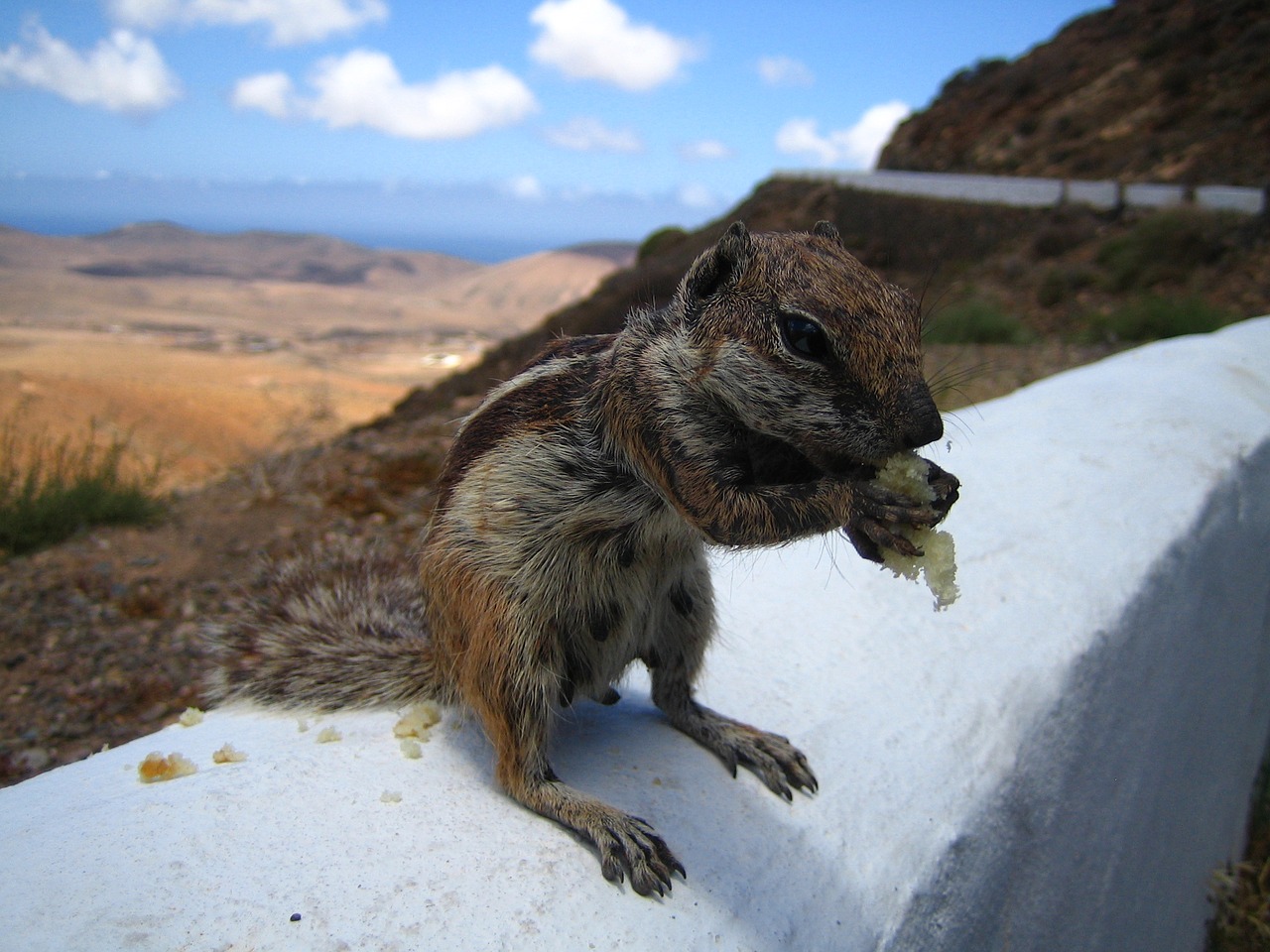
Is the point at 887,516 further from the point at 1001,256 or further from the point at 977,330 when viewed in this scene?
the point at 1001,256

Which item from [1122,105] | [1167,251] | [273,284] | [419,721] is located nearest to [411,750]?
[419,721]

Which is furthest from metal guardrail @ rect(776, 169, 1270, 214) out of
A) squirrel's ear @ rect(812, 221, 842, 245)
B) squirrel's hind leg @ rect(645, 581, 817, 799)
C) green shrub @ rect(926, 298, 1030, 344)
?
squirrel's hind leg @ rect(645, 581, 817, 799)

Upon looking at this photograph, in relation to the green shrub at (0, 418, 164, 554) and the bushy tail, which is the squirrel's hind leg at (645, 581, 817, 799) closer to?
the bushy tail

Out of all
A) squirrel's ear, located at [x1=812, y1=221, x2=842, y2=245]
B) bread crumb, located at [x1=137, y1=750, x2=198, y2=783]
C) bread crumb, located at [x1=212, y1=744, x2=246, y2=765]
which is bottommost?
bread crumb, located at [x1=212, y1=744, x2=246, y2=765]

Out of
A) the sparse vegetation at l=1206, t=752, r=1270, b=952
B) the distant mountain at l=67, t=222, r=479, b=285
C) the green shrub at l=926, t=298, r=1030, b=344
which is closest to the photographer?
the sparse vegetation at l=1206, t=752, r=1270, b=952

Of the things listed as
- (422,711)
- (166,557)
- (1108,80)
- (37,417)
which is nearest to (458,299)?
(1108,80)

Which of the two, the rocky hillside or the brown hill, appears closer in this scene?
the brown hill

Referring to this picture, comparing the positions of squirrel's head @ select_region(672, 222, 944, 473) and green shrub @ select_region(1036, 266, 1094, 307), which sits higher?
squirrel's head @ select_region(672, 222, 944, 473)

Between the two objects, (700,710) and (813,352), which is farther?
(700,710)
